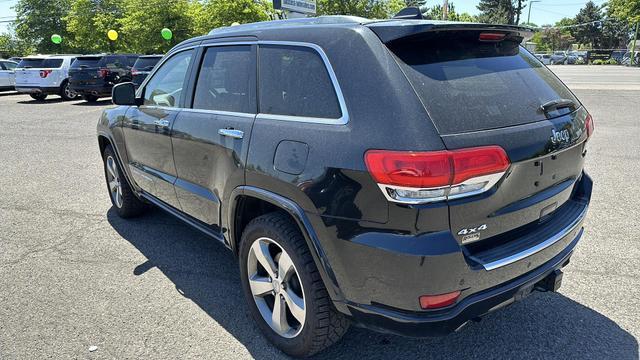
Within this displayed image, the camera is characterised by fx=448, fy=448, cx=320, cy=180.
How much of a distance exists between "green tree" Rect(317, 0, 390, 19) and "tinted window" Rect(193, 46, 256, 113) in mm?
31926

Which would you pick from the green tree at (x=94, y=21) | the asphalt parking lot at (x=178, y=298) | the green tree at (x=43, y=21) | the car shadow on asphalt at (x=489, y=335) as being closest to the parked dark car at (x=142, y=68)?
the asphalt parking lot at (x=178, y=298)

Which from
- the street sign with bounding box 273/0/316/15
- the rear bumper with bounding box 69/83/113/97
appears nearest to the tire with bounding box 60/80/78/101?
the rear bumper with bounding box 69/83/113/97

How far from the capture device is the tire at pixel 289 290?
229cm

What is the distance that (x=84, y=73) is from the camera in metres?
16.6

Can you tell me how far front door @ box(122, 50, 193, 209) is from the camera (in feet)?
11.5

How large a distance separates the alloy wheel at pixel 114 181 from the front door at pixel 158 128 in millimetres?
594

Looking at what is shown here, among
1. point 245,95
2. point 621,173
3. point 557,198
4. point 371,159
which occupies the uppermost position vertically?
point 245,95

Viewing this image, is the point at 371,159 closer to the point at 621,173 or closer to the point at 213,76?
the point at 213,76

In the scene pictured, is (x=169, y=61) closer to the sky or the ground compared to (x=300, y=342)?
closer to the sky

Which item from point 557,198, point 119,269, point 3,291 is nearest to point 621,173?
point 557,198

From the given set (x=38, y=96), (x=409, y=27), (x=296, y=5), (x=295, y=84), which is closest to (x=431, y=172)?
(x=409, y=27)

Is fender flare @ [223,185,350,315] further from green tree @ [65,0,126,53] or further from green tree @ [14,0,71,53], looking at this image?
green tree @ [14,0,71,53]

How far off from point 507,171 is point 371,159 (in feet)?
2.07

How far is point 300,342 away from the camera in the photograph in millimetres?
2445
